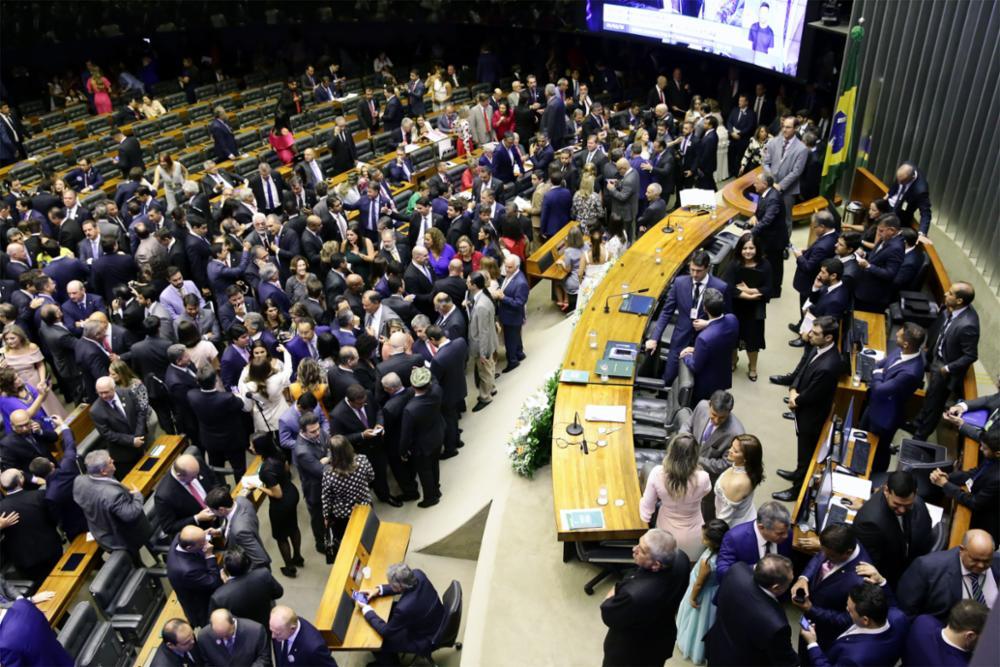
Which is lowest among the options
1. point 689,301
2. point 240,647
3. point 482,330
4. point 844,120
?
point 240,647

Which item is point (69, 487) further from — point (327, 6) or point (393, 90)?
point (327, 6)

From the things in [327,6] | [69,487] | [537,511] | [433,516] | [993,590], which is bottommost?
[433,516]

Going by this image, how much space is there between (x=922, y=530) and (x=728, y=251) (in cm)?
514

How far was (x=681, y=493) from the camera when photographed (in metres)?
5.25

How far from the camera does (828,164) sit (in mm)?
10969

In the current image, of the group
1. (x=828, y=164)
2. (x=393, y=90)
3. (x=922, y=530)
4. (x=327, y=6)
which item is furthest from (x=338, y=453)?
(x=327, y=6)

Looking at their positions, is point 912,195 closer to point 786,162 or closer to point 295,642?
point 786,162

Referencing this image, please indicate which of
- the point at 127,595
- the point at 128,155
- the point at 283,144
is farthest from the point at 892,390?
the point at 128,155

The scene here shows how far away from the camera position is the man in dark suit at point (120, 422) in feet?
23.0

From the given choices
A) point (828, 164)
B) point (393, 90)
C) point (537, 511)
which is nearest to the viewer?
point (537, 511)

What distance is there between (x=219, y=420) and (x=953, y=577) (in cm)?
576

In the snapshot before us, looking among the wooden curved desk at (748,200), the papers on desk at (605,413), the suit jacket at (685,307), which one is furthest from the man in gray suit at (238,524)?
the wooden curved desk at (748,200)

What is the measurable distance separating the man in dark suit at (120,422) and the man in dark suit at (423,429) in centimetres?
247

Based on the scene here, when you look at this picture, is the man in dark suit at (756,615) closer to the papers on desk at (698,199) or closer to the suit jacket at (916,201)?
the suit jacket at (916,201)
